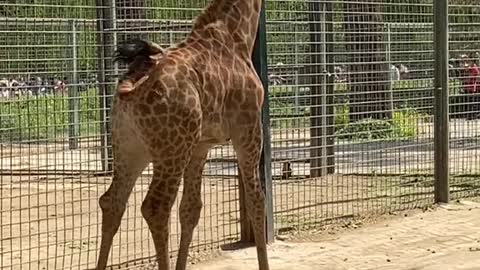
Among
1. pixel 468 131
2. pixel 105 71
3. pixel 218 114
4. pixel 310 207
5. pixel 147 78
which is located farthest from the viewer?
pixel 468 131

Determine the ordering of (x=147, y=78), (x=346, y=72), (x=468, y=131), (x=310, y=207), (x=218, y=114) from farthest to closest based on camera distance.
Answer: (x=468, y=131), (x=346, y=72), (x=310, y=207), (x=218, y=114), (x=147, y=78)

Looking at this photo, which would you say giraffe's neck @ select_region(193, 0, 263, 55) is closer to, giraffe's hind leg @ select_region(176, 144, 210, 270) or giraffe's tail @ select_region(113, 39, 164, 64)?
giraffe's tail @ select_region(113, 39, 164, 64)

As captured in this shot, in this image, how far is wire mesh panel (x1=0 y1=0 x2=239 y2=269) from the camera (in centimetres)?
723

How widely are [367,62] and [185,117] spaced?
4.67 meters

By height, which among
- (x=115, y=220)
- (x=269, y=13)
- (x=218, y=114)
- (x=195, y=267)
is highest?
(x=269, y=13)

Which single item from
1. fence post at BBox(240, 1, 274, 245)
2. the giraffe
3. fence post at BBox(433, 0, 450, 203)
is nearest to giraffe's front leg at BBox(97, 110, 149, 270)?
the giraffe

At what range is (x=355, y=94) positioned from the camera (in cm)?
962

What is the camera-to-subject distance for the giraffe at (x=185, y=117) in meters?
5.49

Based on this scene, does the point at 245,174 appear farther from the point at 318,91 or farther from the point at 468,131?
the point at 468,131

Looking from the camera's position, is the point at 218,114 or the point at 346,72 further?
the point at 346,72

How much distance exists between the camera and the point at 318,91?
1054cm

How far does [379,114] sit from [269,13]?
1841 mm

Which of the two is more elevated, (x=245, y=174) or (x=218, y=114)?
(x=218, y=114)

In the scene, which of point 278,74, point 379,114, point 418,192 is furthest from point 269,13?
point 418,192
